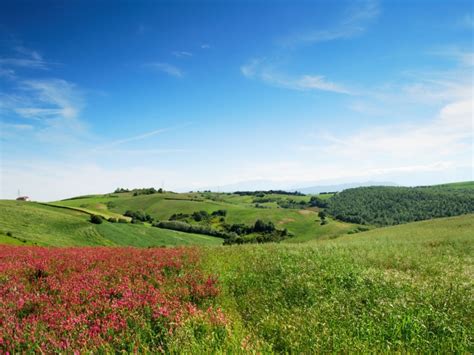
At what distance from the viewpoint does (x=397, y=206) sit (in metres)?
163

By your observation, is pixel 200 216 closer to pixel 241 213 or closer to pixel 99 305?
pixel 241 213

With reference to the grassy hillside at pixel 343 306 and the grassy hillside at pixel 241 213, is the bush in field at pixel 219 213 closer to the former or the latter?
the grassy hillside at pixel 241 213

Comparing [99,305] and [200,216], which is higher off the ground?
[99,305]

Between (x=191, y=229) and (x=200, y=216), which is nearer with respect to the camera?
(x=191, y=229)

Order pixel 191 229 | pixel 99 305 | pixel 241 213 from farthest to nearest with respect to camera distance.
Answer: pixel 241 213, pixel 191 229, pixel 99 305

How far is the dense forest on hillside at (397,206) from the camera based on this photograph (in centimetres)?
13975

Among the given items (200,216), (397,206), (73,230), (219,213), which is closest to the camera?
(73,230)

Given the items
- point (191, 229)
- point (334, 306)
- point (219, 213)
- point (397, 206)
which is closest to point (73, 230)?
point (191, 229)

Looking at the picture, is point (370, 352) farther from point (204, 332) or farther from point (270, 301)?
point (270, 301)

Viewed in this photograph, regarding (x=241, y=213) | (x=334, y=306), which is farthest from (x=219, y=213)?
(x=334, y=306)

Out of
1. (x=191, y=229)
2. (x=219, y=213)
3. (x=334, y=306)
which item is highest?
(x=334, y=306)

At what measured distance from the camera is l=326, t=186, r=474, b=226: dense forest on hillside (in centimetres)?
13975

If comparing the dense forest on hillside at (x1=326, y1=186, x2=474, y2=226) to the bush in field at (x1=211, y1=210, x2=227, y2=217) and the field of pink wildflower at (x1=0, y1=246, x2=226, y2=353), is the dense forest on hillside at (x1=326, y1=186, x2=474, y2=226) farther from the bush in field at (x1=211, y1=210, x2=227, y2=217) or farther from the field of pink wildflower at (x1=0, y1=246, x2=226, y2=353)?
the field of pink wildflower at (x1=0, y1=246, x2=226, y2=353)

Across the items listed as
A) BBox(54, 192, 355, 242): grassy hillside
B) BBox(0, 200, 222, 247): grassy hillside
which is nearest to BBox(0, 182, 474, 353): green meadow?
BBox(0, 200, 222, 247): grassy hillside
